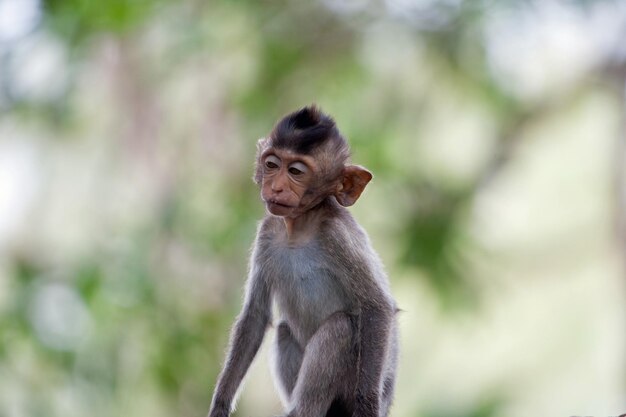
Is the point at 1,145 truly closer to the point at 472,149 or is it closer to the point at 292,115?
the point at 472,149

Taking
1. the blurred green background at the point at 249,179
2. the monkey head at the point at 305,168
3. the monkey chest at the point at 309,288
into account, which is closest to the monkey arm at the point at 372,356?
the monkey chest at the point at 309,288

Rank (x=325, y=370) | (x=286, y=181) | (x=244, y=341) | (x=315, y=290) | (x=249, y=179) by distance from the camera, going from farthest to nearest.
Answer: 1. (x=249, y=179)
2. (x=244, y=341)
3. (x=315, y=290)
4. (x=286, y=181)
5. (x=325, y=370)

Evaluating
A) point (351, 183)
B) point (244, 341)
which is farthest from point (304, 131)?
point (244, 341)

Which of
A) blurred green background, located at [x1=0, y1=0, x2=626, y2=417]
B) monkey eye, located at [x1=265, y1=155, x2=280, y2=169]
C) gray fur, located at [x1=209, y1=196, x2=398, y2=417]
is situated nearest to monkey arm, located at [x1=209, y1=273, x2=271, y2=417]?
gray fur, located at [x1=209, y1=196, x2=398, y2=417]

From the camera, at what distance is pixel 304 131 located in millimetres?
4719

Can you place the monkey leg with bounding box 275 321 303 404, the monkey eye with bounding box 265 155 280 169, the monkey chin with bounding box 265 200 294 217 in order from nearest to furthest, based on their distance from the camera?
the monkey chin with bounding box 265 200 294 217
the monkey eye with bounding box 265 155 280 169
the monkey leg with bounding box 275 321 303 404

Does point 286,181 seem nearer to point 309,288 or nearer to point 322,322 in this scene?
point 309,288

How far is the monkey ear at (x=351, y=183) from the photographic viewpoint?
4.78 meters

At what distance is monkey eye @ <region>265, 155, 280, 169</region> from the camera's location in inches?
186

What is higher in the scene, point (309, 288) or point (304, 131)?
point (304, 131)

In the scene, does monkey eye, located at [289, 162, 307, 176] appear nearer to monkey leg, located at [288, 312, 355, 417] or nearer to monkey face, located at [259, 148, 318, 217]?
monkey face, located at [259, 148, 318, 217]

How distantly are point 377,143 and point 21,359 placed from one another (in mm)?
4108

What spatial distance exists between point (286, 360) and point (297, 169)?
89cm

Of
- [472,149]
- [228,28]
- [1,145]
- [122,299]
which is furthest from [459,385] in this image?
[1,145]
